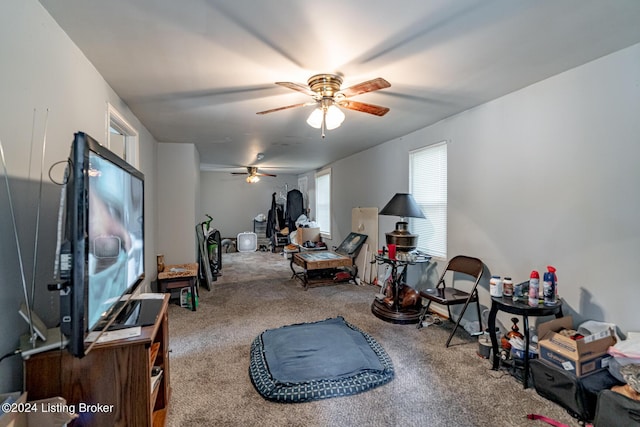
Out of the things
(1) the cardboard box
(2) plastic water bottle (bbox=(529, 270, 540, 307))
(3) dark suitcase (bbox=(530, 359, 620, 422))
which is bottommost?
(3) dark suitcase (bbox=(530, 359, 620, 422))

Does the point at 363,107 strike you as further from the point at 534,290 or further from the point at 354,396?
the point at 354,396

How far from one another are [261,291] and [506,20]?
4.15m

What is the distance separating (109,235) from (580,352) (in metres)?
2.64

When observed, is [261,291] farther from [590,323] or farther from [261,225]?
[261,225]

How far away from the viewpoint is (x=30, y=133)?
1319mm

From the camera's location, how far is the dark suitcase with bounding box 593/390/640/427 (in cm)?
149

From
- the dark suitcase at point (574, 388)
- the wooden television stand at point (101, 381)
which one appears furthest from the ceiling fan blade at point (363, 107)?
the dark suitcase at point (574, 388)

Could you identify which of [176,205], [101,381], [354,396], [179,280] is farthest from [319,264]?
[101,381]

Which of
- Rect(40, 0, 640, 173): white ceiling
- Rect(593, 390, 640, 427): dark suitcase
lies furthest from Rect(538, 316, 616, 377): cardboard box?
Rect(40, 0, 640, 173): white ceiling

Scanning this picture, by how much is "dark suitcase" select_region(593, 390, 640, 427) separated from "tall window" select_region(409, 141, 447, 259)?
1.93 m

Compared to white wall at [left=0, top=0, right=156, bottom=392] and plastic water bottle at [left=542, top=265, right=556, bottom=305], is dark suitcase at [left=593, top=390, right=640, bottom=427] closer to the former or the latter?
plastic water bottle at [left=542, top=265, right=556, bottom=305]

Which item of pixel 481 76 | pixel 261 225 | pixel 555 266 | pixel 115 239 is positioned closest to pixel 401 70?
pixel 481 76

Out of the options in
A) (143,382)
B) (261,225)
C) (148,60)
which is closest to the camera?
(143,382)

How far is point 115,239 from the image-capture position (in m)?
1.40
